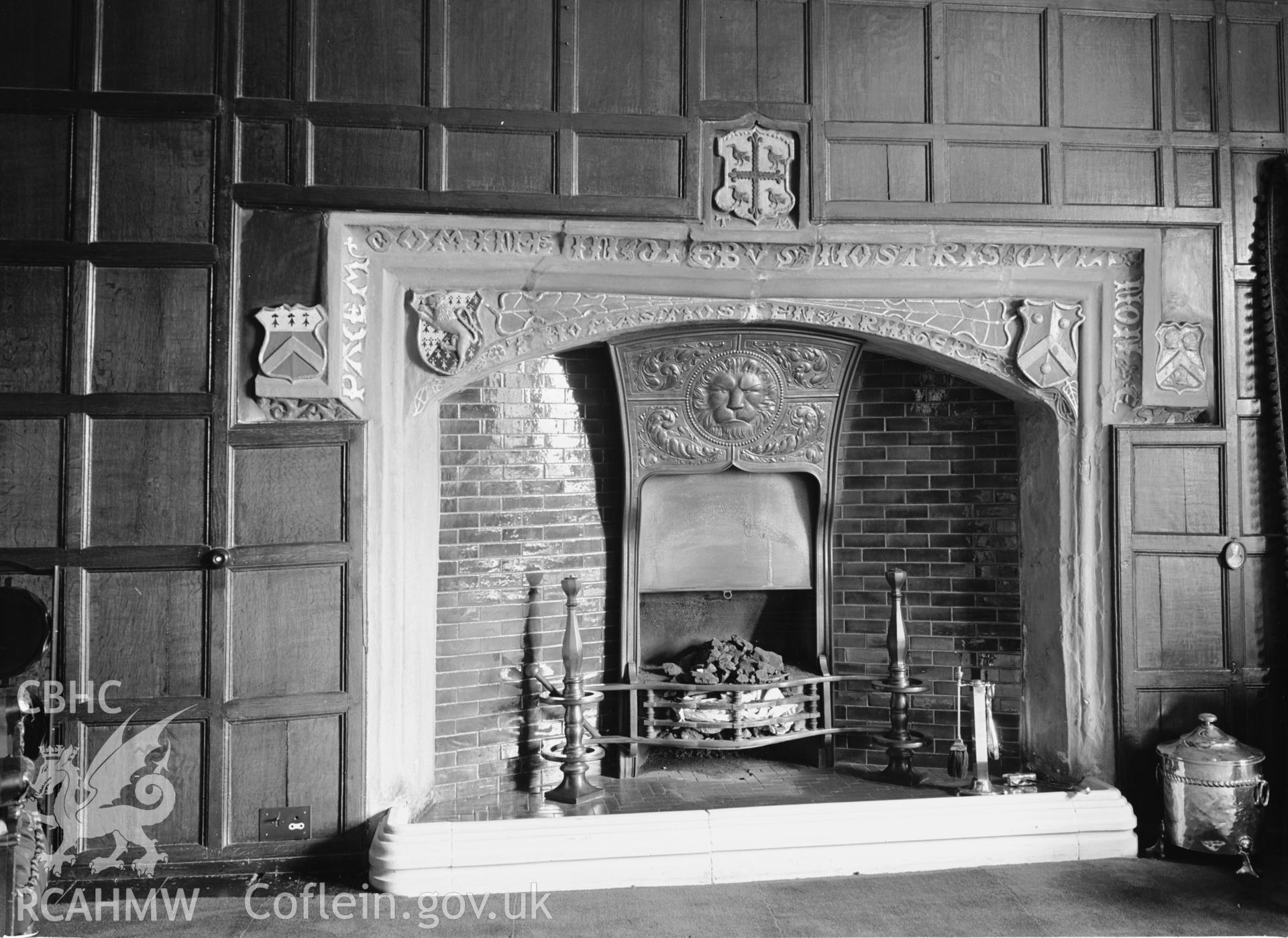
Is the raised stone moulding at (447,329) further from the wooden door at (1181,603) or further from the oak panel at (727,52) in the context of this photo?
the wooden door at (1181,603)

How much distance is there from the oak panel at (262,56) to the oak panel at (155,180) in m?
0.26

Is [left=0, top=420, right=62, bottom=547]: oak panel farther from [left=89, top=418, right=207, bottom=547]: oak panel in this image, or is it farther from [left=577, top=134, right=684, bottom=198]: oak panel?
[left=577, top=134, right=684, bottom=198]: oak panel

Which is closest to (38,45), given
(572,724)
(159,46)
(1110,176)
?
(159,46)

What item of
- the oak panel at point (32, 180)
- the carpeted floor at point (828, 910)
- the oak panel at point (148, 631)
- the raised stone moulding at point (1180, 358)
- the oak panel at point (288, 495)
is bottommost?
the carpeted floor at point (828, 910)

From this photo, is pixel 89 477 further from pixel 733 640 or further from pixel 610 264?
pixel 733 640

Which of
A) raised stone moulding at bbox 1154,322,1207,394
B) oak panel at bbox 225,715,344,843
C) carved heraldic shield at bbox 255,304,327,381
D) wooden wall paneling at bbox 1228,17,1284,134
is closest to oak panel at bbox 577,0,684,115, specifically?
carved heraldic shield at bbox 255,304,327,381

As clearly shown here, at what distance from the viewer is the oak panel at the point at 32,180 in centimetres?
348

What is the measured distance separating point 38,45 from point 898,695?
4.64m

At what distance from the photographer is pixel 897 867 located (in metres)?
3.49

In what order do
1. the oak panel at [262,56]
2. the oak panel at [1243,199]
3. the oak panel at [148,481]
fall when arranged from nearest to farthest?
the oak panel at [148,481] → the oak panel at [262,56] → the oak panel at [1243,199]

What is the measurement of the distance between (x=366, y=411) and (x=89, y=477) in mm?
1098

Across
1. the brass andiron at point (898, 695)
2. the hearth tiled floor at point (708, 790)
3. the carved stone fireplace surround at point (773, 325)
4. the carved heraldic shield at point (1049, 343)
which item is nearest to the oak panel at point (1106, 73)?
the carved stone fireplace surround at point (773, 325)

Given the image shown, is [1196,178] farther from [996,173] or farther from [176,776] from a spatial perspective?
[176,776]

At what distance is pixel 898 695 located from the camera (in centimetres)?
416
